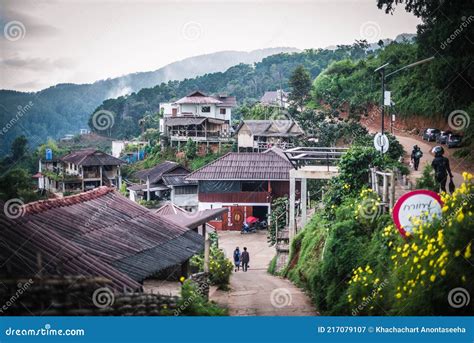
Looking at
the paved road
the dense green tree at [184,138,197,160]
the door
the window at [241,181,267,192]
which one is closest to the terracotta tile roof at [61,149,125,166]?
the dense green tree at [184,138,197,160]

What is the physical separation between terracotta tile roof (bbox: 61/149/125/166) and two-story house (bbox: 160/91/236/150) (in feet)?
3.97

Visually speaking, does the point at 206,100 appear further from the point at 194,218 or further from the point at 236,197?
the point at 194,218

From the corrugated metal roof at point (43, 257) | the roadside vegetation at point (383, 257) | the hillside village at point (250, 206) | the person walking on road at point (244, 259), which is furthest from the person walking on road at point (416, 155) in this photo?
the person walking on road at point (244, 259)

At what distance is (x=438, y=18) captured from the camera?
573 centimetres

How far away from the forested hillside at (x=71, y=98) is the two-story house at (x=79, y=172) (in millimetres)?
302

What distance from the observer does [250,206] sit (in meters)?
10.4

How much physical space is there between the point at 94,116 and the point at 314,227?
369cm

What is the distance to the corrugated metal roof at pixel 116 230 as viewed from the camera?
5.13 meters

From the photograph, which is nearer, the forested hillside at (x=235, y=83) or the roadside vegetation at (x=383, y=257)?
the roadside vegetation at (x=383, y=257)

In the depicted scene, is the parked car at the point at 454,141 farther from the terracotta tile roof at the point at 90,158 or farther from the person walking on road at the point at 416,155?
the terracotta tile roof at the point at 90,158

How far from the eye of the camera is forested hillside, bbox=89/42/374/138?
272 inches

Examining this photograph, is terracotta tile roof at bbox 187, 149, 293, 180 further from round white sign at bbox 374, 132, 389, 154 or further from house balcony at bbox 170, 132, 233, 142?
round white sign at bbox 374, 132, 389, 154
